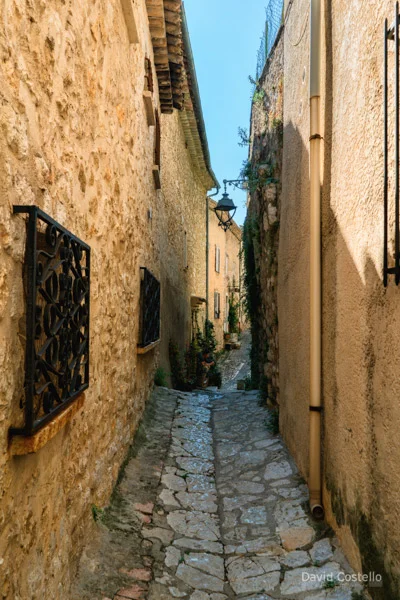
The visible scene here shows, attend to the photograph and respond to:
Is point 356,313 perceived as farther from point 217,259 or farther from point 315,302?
point 217,259

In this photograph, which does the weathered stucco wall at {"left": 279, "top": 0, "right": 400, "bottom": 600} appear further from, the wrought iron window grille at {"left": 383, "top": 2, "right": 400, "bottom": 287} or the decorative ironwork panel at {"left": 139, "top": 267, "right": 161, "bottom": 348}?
the decorative ironwork panel at {"left": 139, "top": 267, "right": 161, "bottom": 348}

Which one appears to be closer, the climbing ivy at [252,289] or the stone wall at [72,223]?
the stone wall at [72,223]

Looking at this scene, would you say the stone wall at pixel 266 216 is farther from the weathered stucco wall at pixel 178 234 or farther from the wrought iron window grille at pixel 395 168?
the wrought iron window grille at pixel 395 168

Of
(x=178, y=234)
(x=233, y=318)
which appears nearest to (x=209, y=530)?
(x=178, y=234)

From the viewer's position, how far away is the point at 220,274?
18.6 m

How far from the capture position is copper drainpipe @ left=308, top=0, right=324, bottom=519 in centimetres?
344

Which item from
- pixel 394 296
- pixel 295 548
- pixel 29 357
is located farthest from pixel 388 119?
pixel 295 548

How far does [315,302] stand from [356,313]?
813 mm

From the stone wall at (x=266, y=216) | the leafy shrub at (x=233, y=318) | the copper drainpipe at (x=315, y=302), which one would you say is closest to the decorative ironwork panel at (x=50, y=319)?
the copper drainpipe at (x=315, y=302)

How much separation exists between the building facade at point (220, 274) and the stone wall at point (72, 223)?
10.6 meters

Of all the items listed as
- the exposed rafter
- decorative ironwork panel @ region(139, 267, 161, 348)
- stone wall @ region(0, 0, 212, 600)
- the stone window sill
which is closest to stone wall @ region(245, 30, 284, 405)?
the exposed rafter

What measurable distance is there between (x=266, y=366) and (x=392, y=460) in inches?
176

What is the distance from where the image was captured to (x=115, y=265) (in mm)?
3635

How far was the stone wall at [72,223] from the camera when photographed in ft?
5.07
